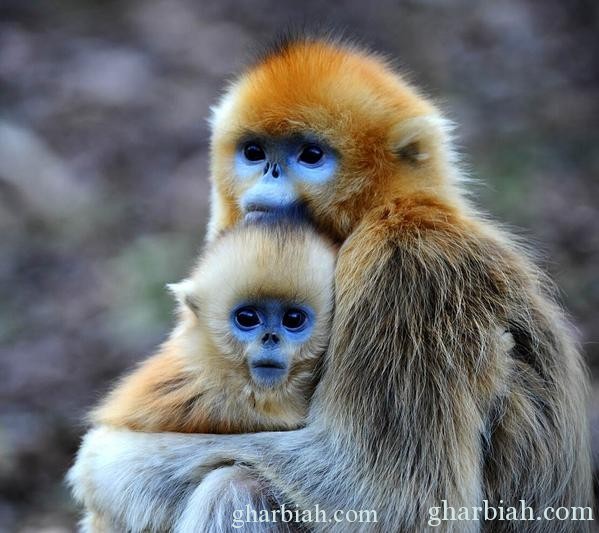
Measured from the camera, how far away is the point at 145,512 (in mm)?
4914

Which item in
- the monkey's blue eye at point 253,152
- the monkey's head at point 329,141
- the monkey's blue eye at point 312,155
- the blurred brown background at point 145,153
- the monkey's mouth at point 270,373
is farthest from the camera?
the blurred brown background at point 145,153

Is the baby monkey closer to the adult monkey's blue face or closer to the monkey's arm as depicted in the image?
the monkey's arm

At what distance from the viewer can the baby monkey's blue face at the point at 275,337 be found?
4.75 m

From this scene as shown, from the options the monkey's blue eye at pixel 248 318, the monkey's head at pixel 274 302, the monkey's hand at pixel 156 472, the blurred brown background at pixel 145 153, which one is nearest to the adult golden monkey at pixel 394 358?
the monkey's hand at pixel 156 472

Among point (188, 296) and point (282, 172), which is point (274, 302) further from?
point (282, 172)

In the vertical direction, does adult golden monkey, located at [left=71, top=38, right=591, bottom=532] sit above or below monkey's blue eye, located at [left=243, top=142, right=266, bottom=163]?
below

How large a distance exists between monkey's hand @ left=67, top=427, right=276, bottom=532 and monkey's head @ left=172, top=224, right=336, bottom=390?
32 centimetres

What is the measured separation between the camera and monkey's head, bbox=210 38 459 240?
16.4 ft

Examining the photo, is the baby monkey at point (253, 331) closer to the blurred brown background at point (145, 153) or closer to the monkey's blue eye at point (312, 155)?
the monkey's blue eye at point (312, 155)

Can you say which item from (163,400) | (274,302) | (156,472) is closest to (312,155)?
(274,302)

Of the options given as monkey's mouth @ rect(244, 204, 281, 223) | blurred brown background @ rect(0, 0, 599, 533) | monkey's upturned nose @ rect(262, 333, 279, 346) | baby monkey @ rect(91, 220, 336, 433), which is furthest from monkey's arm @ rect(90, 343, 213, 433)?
blurred brown background @ rect(0, 0, 599, 533)

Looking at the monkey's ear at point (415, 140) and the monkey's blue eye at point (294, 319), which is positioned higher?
the monkey's ear at point (415, 140)

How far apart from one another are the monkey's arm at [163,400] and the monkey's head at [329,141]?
750 millimetres

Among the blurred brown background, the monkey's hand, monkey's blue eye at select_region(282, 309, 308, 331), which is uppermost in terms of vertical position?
the blurred brown background
